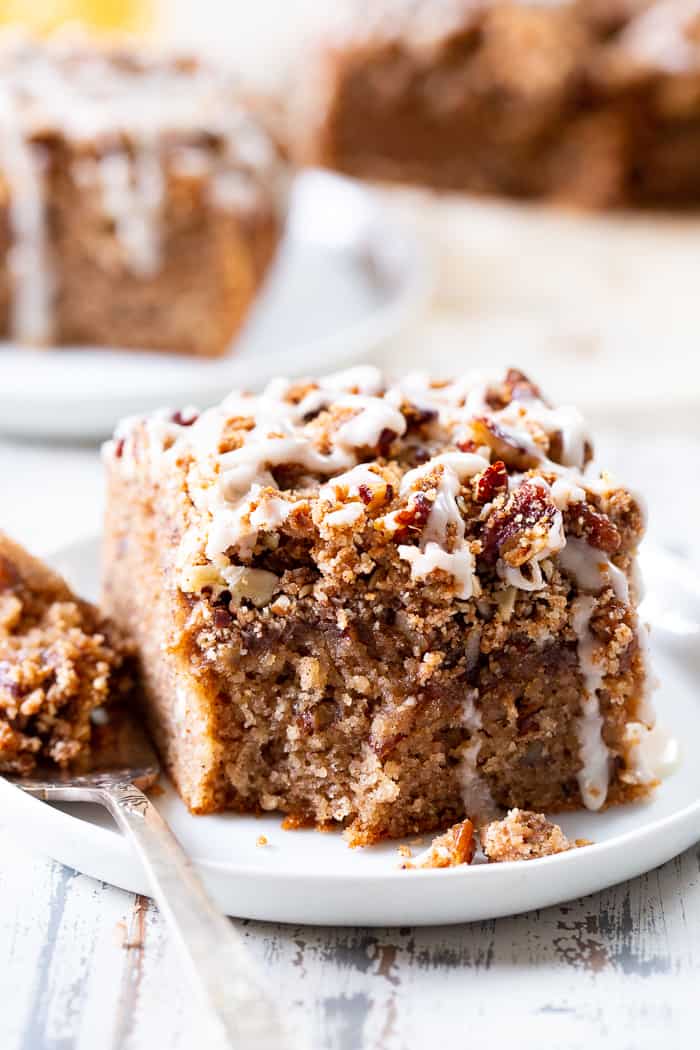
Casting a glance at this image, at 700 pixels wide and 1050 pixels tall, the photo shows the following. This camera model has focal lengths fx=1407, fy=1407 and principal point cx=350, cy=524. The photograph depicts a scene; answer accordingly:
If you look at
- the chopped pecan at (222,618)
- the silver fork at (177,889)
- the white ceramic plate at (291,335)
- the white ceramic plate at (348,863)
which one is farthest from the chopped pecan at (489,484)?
the white ceramic plate at (291,335)

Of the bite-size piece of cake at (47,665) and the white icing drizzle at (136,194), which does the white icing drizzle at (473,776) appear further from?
the white icing drizzle at (136,194)

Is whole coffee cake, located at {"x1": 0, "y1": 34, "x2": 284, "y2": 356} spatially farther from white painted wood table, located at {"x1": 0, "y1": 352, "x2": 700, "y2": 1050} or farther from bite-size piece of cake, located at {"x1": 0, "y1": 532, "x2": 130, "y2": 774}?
white painted wood table, located at {"x1": 0, "y1": 352, "x2": 700, "y2": 1050}

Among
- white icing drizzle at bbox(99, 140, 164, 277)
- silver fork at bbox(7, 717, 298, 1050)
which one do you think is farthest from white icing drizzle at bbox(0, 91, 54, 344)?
silver fork at bbox(7, 717, 298, 1050)

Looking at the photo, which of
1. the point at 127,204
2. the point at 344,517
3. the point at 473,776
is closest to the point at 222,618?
the point at 344,517

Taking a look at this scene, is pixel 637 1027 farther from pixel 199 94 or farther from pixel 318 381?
pixel 199 94

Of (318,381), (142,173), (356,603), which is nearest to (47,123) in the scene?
(142,173)

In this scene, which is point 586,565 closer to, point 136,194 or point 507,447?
point 507,447
